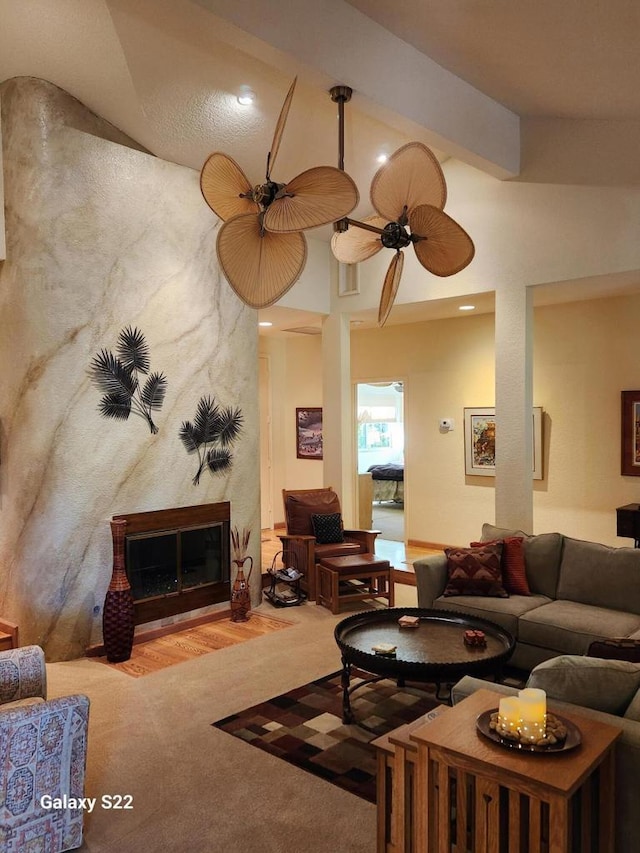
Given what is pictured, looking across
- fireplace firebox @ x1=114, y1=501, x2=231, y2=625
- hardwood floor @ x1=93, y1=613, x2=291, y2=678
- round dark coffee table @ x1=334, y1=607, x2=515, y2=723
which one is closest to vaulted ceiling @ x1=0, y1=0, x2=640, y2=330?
fireplace firebox @ x1=114, y1=501, x2=231, y2=625

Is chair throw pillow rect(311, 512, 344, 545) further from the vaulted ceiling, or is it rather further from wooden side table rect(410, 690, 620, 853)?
wooden side table rect(410, 690, 620, 853)

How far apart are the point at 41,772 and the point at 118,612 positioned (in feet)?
7.24

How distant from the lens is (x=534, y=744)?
6.30 feet

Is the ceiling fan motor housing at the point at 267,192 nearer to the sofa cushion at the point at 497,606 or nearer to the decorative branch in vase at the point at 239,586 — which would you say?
the sofa cushion at the point at 497,606

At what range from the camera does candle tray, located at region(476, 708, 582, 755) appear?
1.91 metres

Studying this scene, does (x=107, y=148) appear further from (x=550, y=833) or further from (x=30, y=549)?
(x=550, y=833)

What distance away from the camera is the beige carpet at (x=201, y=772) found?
2.58m

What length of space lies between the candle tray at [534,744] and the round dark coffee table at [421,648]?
3.72ft

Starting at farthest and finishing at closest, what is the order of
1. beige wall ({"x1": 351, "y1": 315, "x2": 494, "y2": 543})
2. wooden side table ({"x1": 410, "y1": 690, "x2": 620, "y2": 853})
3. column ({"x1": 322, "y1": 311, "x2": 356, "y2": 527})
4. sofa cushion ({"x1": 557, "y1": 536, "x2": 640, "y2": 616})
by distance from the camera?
beige wall ({"x1": 351, "y1": 315, "x2": 494, "y2": 543}) < column ({"x1": 322, "y1": 311, "x2": 356, "y2": 527}) < sofa cushion ({"x1": 557, "y1": 536, "x2": 640, "y2": 616}) < wooden side table ({"x1": 410, "y1": 690, "x2": 620, "y2": 853})

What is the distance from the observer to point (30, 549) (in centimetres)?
439

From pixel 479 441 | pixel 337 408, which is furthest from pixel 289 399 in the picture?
pixel 479 441

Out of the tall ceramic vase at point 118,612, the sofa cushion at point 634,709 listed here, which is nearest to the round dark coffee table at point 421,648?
the sofa cushion at point 634,709

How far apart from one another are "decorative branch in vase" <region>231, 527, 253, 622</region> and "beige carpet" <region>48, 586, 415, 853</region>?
2.79ft

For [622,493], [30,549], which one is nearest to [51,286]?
[30,549]
